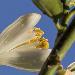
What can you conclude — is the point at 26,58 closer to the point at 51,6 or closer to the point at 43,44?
the point at 43,44

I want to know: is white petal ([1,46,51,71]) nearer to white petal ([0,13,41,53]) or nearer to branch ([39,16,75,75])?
white petal ([0,13,41,53])

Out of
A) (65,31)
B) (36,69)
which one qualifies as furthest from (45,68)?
(36,69)

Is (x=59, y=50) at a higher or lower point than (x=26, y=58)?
lower

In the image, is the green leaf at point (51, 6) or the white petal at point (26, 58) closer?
the green leaf at point (51, 6)

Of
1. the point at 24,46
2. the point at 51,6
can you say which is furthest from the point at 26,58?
the point at 51,6

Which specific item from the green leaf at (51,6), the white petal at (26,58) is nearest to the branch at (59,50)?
the green leaf at (51,6)

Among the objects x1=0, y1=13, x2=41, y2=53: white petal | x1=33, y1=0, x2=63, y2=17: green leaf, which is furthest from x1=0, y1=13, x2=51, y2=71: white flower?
x1=33, y1=0, x2=63, y2=17: green leaf

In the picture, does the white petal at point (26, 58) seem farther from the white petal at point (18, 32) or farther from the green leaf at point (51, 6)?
the green leaf at point (51, 6)

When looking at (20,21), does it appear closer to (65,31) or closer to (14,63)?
(14,63)
